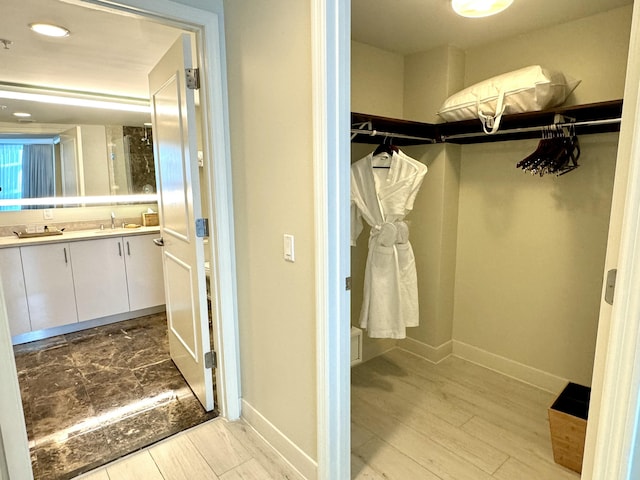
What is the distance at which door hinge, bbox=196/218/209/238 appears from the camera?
1.99 metres

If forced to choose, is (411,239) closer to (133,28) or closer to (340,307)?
(340,307)

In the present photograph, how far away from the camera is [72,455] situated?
191 cm

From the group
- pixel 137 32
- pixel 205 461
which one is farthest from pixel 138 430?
pixel 137 32

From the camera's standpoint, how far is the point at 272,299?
1.79 m

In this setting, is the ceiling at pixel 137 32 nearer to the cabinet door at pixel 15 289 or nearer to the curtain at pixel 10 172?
the curtain at pixel 10 172

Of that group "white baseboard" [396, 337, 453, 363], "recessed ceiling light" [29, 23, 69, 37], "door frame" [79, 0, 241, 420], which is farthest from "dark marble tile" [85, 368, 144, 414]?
"recessed ceiling light" [29, 23, 69, 37]

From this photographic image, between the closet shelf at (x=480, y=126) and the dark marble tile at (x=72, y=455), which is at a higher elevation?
the closet shelf at (x=480, y=126)

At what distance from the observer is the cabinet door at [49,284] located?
314 centimetres

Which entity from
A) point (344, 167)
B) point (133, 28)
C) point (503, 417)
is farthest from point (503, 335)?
point (133, 28)

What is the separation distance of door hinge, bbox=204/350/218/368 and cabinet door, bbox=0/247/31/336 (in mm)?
1969

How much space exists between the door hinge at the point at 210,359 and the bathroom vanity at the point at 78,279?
195 cm

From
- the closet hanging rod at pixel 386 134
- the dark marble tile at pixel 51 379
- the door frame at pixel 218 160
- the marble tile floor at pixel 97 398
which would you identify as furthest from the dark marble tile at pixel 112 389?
the closet hanging rod at pixel 386 134

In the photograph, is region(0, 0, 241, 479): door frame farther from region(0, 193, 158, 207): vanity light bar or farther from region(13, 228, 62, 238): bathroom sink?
region(0, 193, 158, 207): vanity light bar

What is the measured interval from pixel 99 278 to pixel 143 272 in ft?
1.25
